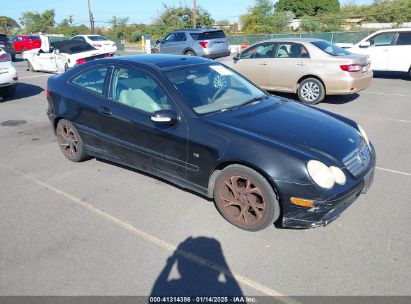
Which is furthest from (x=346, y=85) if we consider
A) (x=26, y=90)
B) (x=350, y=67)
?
(x=26, y=90)

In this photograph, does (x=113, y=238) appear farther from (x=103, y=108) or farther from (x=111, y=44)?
(x=111, y=44)

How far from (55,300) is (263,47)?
8454 mm

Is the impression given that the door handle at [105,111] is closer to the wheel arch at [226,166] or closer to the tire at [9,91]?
the wheel arch at [226,166]

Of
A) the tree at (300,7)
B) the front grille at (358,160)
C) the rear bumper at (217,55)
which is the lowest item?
the rear bumper at (217,55)

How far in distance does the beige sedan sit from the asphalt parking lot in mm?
3731

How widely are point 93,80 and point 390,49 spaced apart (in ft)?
36.8

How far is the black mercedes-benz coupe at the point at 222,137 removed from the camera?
10.2 ft

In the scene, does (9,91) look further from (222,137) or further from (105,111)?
(222,137)

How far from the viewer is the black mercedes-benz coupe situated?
3117 mm

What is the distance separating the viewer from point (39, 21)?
76562mm

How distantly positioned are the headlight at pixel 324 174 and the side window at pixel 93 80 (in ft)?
9.36

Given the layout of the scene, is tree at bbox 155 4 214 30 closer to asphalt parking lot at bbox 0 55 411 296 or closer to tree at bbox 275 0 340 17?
tree at bbox 275 0 340 17

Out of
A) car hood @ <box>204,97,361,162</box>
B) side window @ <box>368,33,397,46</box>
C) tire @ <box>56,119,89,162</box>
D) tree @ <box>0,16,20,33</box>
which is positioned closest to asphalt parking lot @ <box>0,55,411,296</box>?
tire @ <box>56,119,89,162</box>

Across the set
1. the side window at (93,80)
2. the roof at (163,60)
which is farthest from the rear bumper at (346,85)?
the side window at (93,80)
